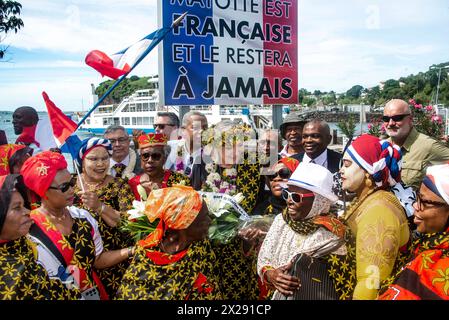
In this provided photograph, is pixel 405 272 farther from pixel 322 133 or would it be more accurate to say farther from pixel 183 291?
pixel 322 133

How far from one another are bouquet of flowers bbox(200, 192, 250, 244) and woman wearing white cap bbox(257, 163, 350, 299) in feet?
1.31

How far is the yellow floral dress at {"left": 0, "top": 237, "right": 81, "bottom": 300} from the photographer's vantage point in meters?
1.93

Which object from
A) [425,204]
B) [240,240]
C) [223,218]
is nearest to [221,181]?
[240,240]

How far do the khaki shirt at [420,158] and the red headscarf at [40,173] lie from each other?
360 centimetres

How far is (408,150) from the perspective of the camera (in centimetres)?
455

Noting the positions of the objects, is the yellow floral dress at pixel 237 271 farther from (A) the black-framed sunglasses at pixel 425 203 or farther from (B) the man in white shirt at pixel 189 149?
(A) the black-framed sunglasses at pixel 425 203

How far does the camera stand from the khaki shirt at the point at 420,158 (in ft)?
14.4

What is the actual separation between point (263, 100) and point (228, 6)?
4.80ft

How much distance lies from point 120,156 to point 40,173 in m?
2.51

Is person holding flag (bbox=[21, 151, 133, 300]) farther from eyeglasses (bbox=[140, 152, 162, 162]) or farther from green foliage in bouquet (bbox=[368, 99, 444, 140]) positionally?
green foliage in bouquet (bbox=[368, 99, 444, 140])

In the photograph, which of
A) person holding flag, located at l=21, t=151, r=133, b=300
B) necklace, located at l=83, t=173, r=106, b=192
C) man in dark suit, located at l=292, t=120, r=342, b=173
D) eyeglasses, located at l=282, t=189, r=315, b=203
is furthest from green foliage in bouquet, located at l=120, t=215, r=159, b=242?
man in dark suit, located at l=292, t=120, r=342, b=173

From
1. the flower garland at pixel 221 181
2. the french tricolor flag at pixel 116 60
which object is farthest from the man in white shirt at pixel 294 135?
the french tricolor flag at pixel 116 60
